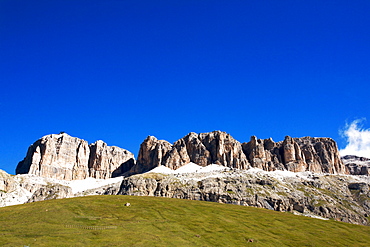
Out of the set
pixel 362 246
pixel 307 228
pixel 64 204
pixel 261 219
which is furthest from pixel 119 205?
pixel 362 246

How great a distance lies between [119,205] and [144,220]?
22142mm

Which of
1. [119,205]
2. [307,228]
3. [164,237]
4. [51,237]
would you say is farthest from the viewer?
[119,205]

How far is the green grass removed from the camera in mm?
70750

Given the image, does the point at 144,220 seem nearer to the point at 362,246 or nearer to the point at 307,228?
the point at 307,228

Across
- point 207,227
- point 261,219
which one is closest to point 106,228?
point 207,227

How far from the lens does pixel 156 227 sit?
84812mm

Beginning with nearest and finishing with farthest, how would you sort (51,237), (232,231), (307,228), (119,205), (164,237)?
(51,237) < (164,237) < (232,231) < (307,228) < (119,205)

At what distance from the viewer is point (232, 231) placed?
291 ft

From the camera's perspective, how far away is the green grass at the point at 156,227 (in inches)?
2785

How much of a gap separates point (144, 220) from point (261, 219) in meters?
44.4

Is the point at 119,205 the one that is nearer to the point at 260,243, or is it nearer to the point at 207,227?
the point at 207,227

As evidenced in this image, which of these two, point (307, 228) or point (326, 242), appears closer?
point (326, 242)

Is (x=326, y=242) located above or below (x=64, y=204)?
below

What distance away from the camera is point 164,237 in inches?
2975
